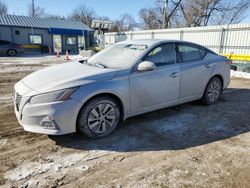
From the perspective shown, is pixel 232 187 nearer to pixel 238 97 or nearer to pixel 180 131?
pixel 180 131

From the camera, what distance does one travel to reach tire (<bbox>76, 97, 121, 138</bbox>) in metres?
3.42

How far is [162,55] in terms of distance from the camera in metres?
4.30

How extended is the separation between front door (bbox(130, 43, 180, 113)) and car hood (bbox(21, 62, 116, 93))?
21.3 inches

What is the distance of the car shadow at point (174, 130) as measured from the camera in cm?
348

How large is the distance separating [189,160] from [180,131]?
3.08 ft

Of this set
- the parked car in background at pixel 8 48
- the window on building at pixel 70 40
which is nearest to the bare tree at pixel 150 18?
the window on building at pixel 70 40

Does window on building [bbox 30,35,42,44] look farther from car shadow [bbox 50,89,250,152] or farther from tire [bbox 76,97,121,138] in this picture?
tire [bbox 76,97,121,138]

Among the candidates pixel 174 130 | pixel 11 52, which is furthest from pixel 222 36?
pixel 11 52

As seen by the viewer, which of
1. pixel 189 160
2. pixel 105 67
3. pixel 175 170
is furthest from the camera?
pixel 105 67

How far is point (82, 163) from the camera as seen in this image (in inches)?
117

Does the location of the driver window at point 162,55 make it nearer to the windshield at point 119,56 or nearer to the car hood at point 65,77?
the windshield at point 119,56

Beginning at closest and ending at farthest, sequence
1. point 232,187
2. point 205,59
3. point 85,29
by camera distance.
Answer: point 232,187 < point 205,59 < point 85,29

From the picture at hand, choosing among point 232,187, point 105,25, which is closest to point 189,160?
point 232,187

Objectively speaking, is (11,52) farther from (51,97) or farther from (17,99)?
(51,97)
